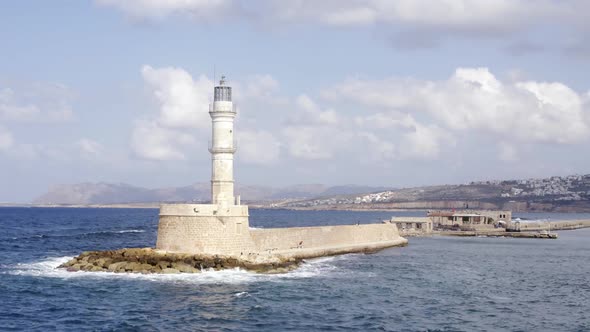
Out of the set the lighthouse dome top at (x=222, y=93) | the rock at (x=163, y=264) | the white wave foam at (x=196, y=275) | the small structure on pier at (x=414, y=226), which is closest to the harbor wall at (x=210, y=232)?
the rock at (x=163, y=264)

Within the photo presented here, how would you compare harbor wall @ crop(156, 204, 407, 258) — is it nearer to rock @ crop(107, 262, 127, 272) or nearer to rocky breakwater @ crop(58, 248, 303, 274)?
rocky breakwater @ crop(58, 248, 303, 274)

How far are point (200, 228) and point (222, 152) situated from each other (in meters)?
4.48

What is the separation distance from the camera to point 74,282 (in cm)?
3509

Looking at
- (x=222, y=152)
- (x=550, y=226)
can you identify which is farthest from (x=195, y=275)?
(x=550, y=226)

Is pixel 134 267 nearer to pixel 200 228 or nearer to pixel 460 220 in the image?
pixel 200 228

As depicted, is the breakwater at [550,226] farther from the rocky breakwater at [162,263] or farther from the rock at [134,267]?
the rock at [134,267]

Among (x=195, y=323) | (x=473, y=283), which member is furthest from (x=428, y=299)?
(x=195, y=323)

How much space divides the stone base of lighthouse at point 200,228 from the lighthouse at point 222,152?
56.7 inches

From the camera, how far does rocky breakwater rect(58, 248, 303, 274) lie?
1469 inches

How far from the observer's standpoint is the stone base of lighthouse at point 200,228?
38.6 meters

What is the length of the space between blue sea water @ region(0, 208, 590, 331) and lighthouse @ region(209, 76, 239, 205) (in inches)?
188

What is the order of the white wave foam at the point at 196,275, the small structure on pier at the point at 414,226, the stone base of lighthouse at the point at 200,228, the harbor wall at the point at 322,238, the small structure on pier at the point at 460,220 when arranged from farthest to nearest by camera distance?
the small structure on pier at the point at 460,220 → the small structure on pier at the point at 414,226 → the harbor wall at the point at 322,238 → the stone base of lighthouse at the point at 200,228 → the white wave foam at the point at 196,275

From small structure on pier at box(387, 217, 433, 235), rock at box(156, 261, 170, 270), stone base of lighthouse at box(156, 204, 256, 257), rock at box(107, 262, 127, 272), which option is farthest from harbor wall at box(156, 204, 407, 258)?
small structure on pier at box(387, 217, 433, 235)

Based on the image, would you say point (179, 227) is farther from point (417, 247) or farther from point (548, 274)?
point (417, 247)
